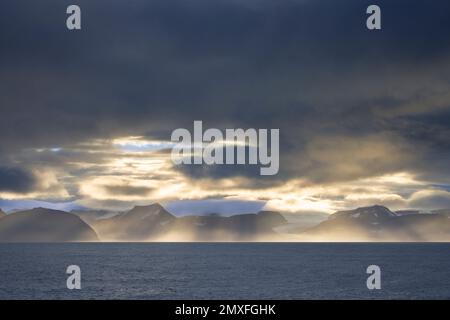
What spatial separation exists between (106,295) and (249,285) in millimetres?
26833

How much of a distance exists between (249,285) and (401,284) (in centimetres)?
2939

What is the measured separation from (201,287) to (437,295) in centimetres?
3944

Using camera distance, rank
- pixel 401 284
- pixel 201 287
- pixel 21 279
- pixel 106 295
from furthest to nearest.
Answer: pixel 21 279 → pixel 401 284 → pixel 201 287 → pixel 106 295

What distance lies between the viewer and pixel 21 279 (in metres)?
105

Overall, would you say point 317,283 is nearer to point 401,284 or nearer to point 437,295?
point 401,284

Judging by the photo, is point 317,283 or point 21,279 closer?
point 317,283
